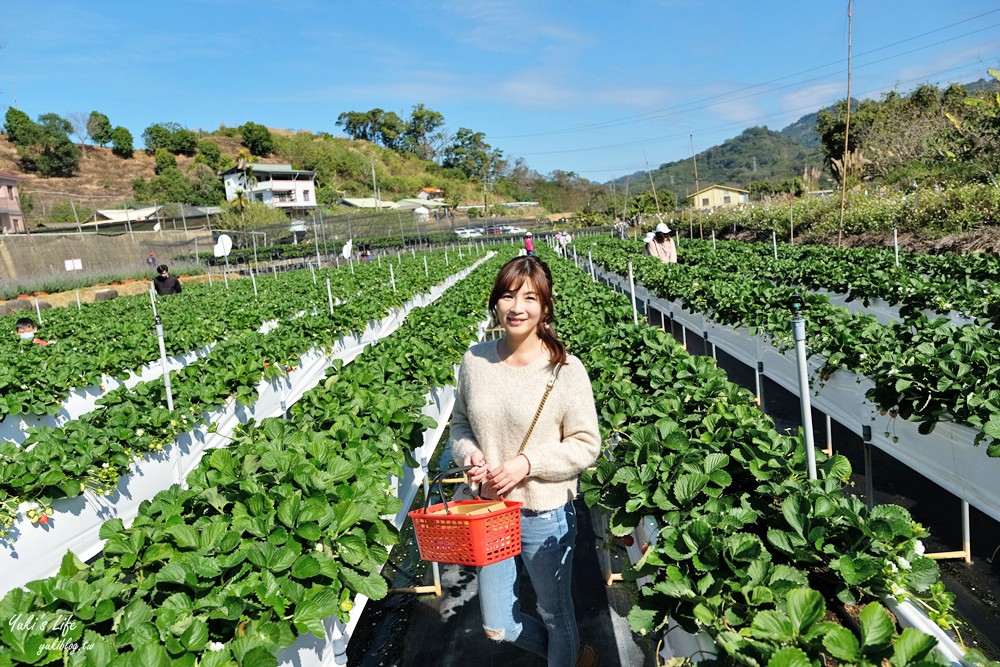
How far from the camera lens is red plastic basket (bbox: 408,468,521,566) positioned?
223 cm

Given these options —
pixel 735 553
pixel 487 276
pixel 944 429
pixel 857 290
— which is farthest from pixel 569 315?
pixel 487 276

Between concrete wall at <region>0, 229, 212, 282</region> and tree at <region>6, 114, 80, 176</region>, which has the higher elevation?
tree at <region>6, 114, 80, 176</region>

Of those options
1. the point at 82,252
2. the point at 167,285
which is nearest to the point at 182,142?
the point at 82,252

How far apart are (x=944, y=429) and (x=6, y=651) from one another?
4039 millimetres

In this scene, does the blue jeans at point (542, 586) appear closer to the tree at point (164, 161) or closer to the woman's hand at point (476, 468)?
the woman's hand at point (476, 468)

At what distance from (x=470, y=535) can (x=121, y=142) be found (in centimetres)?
9708

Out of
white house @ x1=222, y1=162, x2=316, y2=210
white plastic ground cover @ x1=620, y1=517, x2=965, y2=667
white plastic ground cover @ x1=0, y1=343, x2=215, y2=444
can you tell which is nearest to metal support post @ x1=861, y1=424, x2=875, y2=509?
white plastic ground cover @ x1=620, y1=517, x2=965, y2=667

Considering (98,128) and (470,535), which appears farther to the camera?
(98,128)

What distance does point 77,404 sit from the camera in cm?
716

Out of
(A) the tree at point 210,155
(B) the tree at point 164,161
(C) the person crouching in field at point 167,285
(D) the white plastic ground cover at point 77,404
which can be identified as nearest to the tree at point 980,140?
(D) the white plastic ground cover at point 77,404

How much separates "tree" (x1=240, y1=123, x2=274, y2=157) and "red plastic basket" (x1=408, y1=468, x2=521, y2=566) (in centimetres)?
10047

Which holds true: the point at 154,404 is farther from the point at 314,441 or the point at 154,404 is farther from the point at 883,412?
the point at 883,412

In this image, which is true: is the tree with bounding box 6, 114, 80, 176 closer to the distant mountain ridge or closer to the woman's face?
the distant mountain ridge

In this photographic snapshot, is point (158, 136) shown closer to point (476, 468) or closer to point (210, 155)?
point (210, 155)
